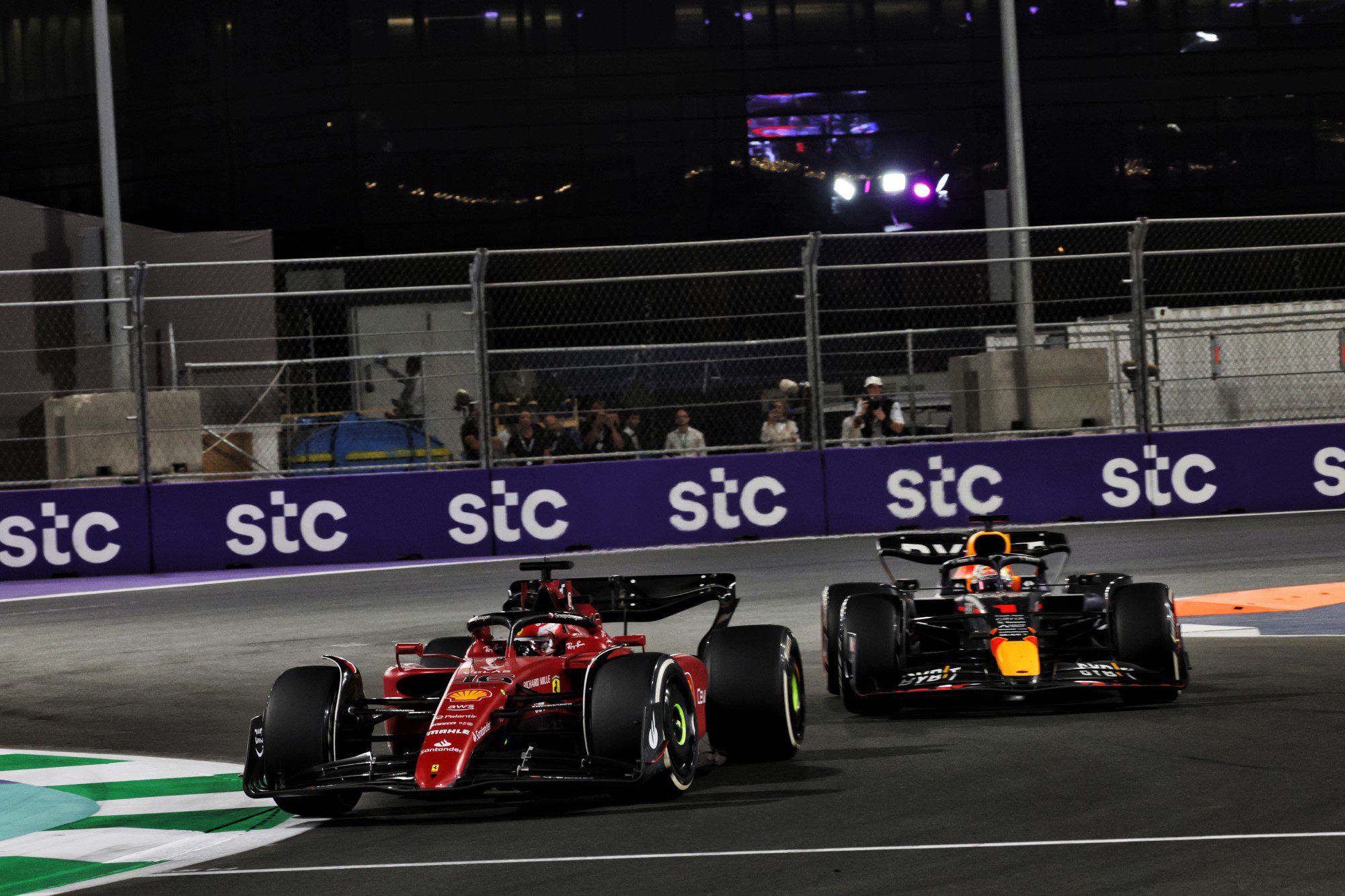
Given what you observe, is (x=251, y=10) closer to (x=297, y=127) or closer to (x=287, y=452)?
(x=297, y=127)

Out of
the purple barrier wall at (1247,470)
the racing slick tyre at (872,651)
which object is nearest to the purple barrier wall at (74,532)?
the purple barrier wall at (1247,470)

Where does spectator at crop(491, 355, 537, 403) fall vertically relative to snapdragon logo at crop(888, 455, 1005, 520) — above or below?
above

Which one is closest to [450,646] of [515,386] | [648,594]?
[648,594]

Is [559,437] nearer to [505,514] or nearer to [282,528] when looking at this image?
[505,514]

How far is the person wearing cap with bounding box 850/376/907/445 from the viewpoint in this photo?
1747 cm

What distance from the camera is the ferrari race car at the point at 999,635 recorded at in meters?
8.16

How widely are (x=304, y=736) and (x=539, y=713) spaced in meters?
0.88

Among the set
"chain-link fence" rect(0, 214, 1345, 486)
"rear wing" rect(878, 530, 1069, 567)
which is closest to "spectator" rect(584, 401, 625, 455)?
"chain-link fence" rect(0, 214, 1345, 486)

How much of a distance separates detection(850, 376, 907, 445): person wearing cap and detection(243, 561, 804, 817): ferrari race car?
32.4 feet

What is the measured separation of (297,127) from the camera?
34.1m

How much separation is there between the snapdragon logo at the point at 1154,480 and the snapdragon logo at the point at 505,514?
17.6ft

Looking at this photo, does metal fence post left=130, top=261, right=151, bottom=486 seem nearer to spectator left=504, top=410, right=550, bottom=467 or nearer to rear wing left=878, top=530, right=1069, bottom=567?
spectator left=504, top=410, right=550, bottom=467

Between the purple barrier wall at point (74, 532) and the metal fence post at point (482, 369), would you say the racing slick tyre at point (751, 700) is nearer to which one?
the metal fence post at point (482, 369)

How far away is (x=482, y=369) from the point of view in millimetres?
16906
